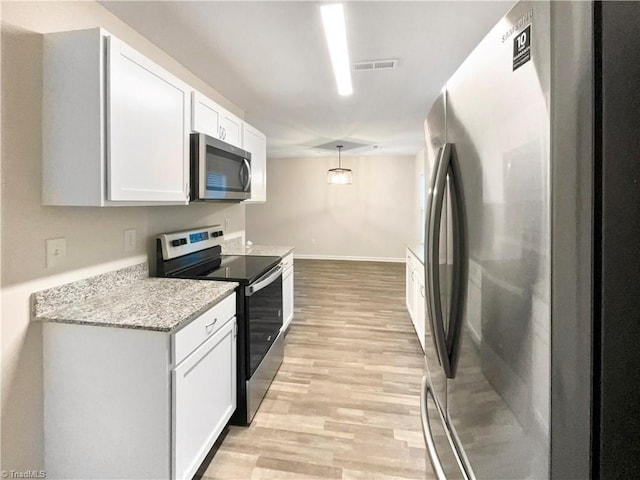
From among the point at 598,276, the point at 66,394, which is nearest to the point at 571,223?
the point at 598,276

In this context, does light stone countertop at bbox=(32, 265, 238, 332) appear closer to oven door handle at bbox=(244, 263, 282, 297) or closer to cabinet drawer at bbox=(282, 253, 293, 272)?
oven door handle at bbox=(244, 263, 282, 297)

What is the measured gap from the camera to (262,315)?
7.73 ft

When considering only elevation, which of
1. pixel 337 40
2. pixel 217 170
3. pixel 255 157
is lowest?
pixel 217 170

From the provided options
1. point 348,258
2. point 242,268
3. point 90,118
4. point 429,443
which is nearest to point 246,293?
point 242,268

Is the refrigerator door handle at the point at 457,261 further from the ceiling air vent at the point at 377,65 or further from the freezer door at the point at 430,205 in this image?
the ceiling air vent at the point at 377,65

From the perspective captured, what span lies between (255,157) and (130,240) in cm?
171

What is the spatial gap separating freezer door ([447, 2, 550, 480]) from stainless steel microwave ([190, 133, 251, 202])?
1.66 metres

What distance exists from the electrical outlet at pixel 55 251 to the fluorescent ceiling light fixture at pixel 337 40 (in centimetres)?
178

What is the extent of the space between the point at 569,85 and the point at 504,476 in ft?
2.49

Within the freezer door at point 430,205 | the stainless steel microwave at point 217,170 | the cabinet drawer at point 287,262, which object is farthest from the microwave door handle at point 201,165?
the freezer door at point 430,205

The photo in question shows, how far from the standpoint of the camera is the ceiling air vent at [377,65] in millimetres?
2514

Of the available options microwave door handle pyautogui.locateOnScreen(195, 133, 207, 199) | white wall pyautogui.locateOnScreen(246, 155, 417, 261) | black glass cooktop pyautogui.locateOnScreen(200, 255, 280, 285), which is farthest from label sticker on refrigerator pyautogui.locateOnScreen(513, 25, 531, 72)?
white wall pyautogui.locateOnScreen(246, 155, 417, 261)

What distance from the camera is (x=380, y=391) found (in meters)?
2.53

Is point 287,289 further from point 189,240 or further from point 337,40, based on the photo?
point 337,40
